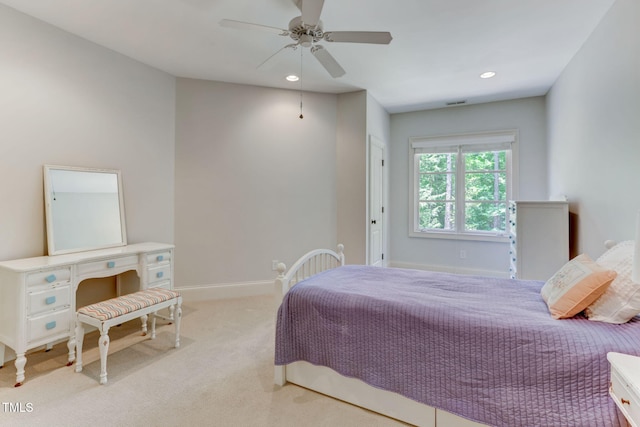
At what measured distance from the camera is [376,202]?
4.68 metres

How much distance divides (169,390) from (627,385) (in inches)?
94.4

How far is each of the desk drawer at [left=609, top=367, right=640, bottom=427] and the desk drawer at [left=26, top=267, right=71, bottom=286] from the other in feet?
10.7

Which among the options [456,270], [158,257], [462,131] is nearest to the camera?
[158,257]

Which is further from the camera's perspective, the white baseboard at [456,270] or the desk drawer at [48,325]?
the white baseboard at [456,270]

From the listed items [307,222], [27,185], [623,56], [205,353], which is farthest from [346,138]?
[27,185]

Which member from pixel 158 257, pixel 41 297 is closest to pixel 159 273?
pixel 158 257

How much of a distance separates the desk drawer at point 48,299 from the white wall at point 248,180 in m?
1.50

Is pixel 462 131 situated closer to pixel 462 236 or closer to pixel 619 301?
pixel 462 236

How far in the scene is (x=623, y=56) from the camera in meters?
2.22

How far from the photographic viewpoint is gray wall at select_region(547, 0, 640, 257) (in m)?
2.13

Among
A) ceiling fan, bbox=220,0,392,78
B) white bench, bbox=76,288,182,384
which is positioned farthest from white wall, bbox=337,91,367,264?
white bench, bbox=76,288,182,384

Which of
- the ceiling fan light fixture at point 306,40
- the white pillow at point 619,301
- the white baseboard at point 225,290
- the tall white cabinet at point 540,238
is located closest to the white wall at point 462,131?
the tall white cabinet at point 540,238

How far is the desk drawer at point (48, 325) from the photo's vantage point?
2137 millimetres

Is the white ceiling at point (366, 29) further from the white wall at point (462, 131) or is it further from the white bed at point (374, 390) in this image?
the white bed at point (374, 390)
